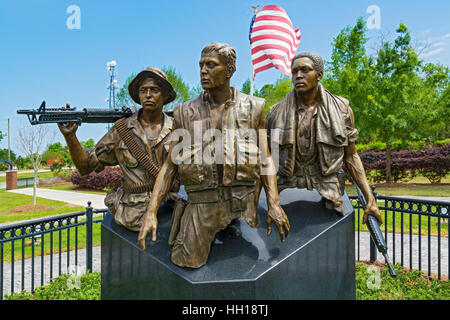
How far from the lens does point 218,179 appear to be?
2279mm

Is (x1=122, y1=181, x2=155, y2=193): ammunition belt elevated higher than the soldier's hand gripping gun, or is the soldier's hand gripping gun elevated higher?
(x1=122, y1=181, x2=155, y2=193): ammunition belt

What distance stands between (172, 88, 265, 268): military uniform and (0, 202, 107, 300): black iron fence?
9.45 feet

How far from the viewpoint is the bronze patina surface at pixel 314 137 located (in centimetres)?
291

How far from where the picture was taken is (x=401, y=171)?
1748cm

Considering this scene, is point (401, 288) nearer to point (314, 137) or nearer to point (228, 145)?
point (314, 137)

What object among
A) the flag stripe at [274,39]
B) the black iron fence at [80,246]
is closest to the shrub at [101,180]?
the black iron fence at [80,246]


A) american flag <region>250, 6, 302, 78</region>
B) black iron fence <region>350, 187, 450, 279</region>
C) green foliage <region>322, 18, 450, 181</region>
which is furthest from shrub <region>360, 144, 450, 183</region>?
american flag <region>250, 6, 302, 78</region>

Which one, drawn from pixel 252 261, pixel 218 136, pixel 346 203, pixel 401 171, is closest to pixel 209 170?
pixel 218 136

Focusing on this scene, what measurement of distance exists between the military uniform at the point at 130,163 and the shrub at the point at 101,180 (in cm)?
1476

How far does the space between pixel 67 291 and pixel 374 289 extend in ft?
13.9

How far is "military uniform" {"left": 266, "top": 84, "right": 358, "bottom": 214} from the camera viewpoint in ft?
9.68

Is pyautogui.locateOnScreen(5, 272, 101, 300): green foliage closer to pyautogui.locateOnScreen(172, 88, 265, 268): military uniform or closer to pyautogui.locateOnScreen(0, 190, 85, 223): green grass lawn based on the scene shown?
pyautogui.locateOnScreen(172, 88, 265, 268): military uniform

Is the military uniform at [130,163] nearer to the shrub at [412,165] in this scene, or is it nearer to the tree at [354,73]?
the tree at [354,73]

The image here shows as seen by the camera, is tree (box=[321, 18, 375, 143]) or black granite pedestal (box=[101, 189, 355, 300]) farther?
tree (box=[321, 18, 375, 143])
